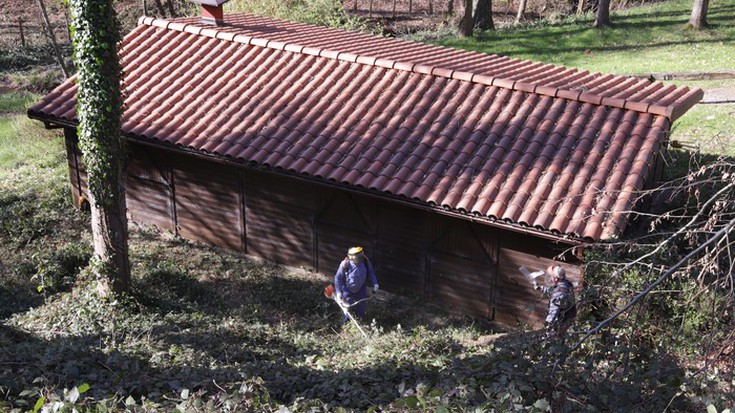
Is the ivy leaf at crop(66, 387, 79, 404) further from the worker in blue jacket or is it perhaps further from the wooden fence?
the wooden fence

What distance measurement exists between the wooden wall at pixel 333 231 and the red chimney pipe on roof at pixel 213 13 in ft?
12.7

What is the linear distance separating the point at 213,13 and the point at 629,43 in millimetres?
14498

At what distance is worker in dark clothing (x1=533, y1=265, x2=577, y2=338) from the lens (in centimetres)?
636

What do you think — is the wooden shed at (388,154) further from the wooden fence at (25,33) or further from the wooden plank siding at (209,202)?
the wooden fence at (25,33)

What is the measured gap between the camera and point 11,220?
14.3 metres

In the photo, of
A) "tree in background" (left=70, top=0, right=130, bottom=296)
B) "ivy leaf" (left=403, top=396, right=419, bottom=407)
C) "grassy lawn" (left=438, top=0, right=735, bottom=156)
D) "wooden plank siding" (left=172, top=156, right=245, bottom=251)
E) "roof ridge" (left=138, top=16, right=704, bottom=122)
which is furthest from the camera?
"grassy lawn" (left=438, top=0, right=735, bottom=156)

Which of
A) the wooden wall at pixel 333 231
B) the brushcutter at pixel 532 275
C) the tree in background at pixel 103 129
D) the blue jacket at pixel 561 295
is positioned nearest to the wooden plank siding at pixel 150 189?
the wooden wall at pixel 333 231

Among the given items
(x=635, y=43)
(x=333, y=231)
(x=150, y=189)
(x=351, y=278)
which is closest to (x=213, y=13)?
(x=150, y=189)

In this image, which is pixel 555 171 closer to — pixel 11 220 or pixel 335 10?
pixel 11 220

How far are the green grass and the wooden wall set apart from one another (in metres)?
12.0

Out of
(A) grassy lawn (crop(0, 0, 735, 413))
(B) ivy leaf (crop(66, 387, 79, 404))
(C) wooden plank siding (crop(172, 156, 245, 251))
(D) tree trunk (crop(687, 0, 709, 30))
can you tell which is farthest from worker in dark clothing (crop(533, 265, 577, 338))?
(D) tree trunk (crop(687, 0, 709, 30))

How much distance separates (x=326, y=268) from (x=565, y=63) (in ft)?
44.1

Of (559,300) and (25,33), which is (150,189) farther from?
(25,33)

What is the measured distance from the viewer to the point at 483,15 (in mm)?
27906
